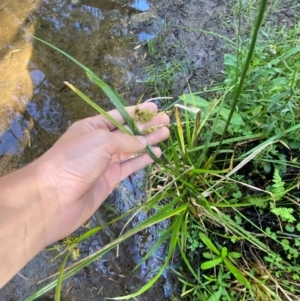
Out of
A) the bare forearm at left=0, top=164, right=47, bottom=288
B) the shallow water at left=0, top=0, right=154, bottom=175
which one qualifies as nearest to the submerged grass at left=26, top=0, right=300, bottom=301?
the bare forearm at left=0, top=164, right=47, bottom=288

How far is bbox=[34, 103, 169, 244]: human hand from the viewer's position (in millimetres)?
1379

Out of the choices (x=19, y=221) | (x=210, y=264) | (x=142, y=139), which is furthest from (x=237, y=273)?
(x=19, y=221)

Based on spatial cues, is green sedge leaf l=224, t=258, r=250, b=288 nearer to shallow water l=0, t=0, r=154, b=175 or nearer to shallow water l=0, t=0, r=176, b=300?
shallow water l=0, t=0, r=176, b=300

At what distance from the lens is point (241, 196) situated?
5.29 feet

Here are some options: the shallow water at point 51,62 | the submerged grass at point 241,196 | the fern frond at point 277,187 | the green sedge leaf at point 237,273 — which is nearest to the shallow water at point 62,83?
the shallow water at point 51,62

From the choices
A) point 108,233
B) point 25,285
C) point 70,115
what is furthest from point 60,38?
point 25,285

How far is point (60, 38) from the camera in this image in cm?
237

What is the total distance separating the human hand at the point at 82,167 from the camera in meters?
1.38

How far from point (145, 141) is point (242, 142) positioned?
17.7 inches

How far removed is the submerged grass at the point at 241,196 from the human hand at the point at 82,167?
10 centimetres

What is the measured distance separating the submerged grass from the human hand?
99 mm

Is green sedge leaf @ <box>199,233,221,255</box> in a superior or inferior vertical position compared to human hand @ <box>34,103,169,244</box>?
inferior

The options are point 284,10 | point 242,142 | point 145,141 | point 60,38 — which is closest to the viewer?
point 145,141

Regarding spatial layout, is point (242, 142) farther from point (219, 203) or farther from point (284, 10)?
point (284, 10)
